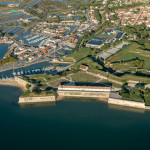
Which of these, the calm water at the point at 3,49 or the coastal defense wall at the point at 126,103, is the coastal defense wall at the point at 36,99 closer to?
the coastal defense wall at the point at 126,103

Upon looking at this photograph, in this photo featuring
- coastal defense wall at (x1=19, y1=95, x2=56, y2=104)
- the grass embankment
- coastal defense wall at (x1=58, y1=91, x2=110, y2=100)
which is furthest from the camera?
the grass embankment

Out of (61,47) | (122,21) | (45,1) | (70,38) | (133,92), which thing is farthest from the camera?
(45,1)

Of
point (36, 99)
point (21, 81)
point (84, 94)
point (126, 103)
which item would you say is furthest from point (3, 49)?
point (126, 103)

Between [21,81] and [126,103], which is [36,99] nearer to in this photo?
[21,81]

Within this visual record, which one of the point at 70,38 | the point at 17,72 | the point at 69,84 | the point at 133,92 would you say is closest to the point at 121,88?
the point at 133,92

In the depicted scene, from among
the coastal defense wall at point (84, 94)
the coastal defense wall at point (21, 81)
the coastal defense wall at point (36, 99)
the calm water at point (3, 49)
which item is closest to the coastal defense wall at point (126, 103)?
the coastal defense wall at point (84, 94)

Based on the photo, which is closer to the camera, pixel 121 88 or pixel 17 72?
pixel 121 88

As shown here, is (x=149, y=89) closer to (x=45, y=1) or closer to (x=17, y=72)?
(x=17, y=72)

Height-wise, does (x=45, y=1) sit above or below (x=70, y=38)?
above

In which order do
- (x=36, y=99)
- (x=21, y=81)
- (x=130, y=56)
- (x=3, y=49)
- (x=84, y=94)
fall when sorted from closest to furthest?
(x=36, y=99) < (x=84, y=94) < (x=21, y=81) < (x=130, y=56) < (x=3, y=49)

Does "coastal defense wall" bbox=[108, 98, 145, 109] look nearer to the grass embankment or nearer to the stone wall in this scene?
the stone wall

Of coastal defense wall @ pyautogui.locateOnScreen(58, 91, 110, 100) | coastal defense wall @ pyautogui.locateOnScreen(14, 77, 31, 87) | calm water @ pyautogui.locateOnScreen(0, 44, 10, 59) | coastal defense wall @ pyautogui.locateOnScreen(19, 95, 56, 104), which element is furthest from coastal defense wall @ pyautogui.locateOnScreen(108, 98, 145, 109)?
calm water @ pyautogui.locateOnScreen(0, 44, 10, 59)
